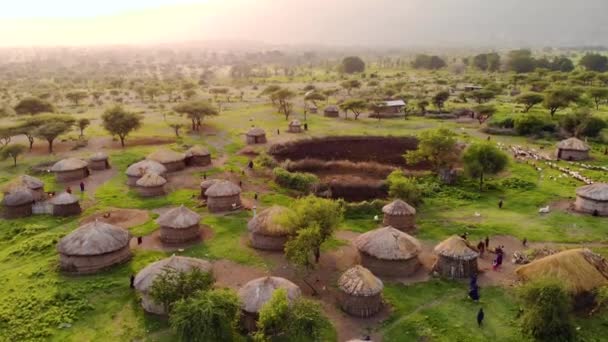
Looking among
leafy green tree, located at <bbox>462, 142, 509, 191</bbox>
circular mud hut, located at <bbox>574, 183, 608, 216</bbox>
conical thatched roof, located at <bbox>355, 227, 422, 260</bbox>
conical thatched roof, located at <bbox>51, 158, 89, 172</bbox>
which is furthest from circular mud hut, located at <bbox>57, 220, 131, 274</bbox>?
circular mud hut, located at <bbox>574, 183, 608, 216</bbox>

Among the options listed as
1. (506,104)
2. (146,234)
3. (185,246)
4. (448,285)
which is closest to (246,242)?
(185,246)

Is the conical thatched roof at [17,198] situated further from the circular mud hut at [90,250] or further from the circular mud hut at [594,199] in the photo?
the circular mud hut at [594,199]

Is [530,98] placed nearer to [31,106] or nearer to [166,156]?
[166,156]

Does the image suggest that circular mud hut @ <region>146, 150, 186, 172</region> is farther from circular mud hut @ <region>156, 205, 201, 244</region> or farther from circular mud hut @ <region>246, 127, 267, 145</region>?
circular mud hut @ <region>156, 205, 201, 244</region>

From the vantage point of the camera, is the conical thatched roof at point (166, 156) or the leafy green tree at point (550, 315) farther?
the conical thatched roof at point (166, 156)

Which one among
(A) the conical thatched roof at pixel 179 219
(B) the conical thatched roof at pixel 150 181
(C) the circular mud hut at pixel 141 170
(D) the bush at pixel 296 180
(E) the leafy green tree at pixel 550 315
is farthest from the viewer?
(C) the circular mud hut at pixel 141 170

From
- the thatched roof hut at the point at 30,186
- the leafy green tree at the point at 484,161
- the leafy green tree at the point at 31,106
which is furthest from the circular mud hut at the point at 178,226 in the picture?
the leafy green tree at the point at 31,106

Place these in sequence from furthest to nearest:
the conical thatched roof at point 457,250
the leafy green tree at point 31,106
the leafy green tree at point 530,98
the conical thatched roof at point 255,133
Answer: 1. the leafy green tree at point 31,106
2. the leafy green tree at point 530,98
3. the conical thatched roof at point 255,133
4. the conical thatched roof at point 457,250
